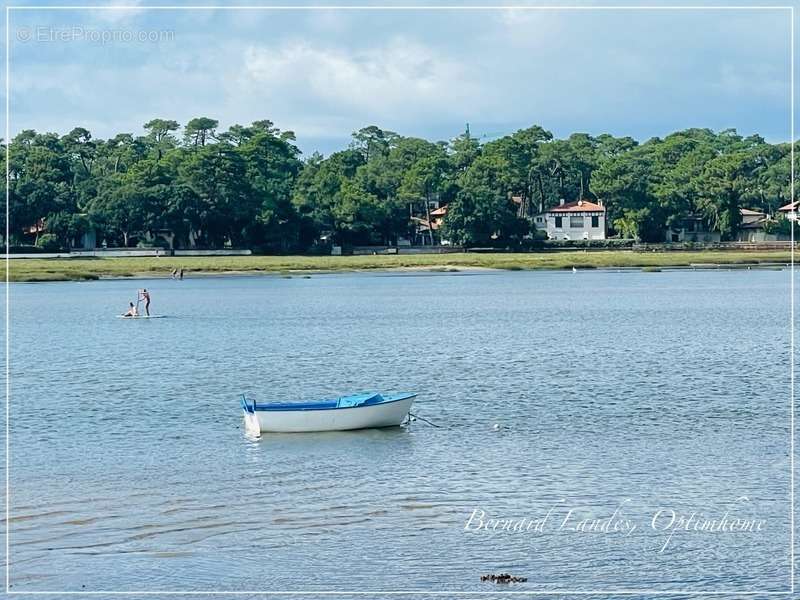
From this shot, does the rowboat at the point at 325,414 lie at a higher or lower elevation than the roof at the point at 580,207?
lower

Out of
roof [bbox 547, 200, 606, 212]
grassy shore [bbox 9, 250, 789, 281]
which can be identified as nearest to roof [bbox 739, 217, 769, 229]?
grassy shore [bbox 9, 250, 789, 281]

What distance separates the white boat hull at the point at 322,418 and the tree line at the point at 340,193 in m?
121

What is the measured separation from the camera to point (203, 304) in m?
97.0

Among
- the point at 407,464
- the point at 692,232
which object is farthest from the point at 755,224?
the point at 407,464

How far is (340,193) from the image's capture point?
165375 mm

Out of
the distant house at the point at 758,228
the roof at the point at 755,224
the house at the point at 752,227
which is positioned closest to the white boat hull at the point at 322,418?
the distant house at the point at 758,228

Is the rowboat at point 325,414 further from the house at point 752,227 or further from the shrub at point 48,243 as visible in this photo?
the house at point 752,227

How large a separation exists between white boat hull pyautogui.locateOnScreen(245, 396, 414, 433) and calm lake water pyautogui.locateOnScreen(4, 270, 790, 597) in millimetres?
309

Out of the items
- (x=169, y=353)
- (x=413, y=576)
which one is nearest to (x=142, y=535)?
(x=413, y=576)

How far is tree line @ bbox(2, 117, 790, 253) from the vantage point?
153m

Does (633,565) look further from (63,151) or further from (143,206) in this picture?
(63,151)

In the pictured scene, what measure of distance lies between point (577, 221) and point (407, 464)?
15280 centimetres

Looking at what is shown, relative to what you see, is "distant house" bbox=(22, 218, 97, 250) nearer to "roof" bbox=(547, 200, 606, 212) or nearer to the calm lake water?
"roof" bbox=(547, 200, 606, 212)

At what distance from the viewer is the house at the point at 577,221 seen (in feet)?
582
